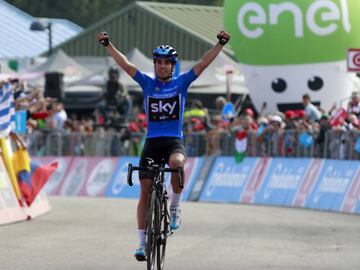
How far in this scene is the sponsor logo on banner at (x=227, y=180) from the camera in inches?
1042

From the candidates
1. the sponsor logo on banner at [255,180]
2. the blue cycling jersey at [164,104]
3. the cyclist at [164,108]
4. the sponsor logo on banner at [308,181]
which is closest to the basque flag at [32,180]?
the sponsor logo on banner at [308,181]

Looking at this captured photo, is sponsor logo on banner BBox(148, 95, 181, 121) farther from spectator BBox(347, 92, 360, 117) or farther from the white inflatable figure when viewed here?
the white inflatable figure

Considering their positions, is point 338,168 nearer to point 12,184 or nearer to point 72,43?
point 12,184

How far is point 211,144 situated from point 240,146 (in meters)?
1.11

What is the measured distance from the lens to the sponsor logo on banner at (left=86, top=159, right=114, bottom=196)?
96.7ft

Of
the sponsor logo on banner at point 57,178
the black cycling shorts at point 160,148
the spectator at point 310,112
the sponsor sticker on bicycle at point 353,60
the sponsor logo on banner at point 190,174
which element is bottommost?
the sponsor logo on banner at point 57,178

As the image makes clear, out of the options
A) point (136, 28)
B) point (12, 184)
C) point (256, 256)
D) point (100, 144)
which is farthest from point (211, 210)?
point (136, 28)

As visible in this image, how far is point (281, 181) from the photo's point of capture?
25281 mm

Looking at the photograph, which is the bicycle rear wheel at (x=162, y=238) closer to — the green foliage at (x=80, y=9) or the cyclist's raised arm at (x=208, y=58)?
the cyclist's raised arm at (x=208, y=58)

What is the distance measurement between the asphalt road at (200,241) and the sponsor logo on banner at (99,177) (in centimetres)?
632

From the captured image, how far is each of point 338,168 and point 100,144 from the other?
7901 mm

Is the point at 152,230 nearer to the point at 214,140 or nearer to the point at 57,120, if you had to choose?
the point at 214,140

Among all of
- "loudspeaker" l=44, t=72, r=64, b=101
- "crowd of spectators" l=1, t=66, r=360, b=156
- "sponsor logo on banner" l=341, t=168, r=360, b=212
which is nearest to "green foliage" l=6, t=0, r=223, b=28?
"loudspeaker" l=44, t=72, r=64, b=101

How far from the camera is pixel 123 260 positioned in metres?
13.7
